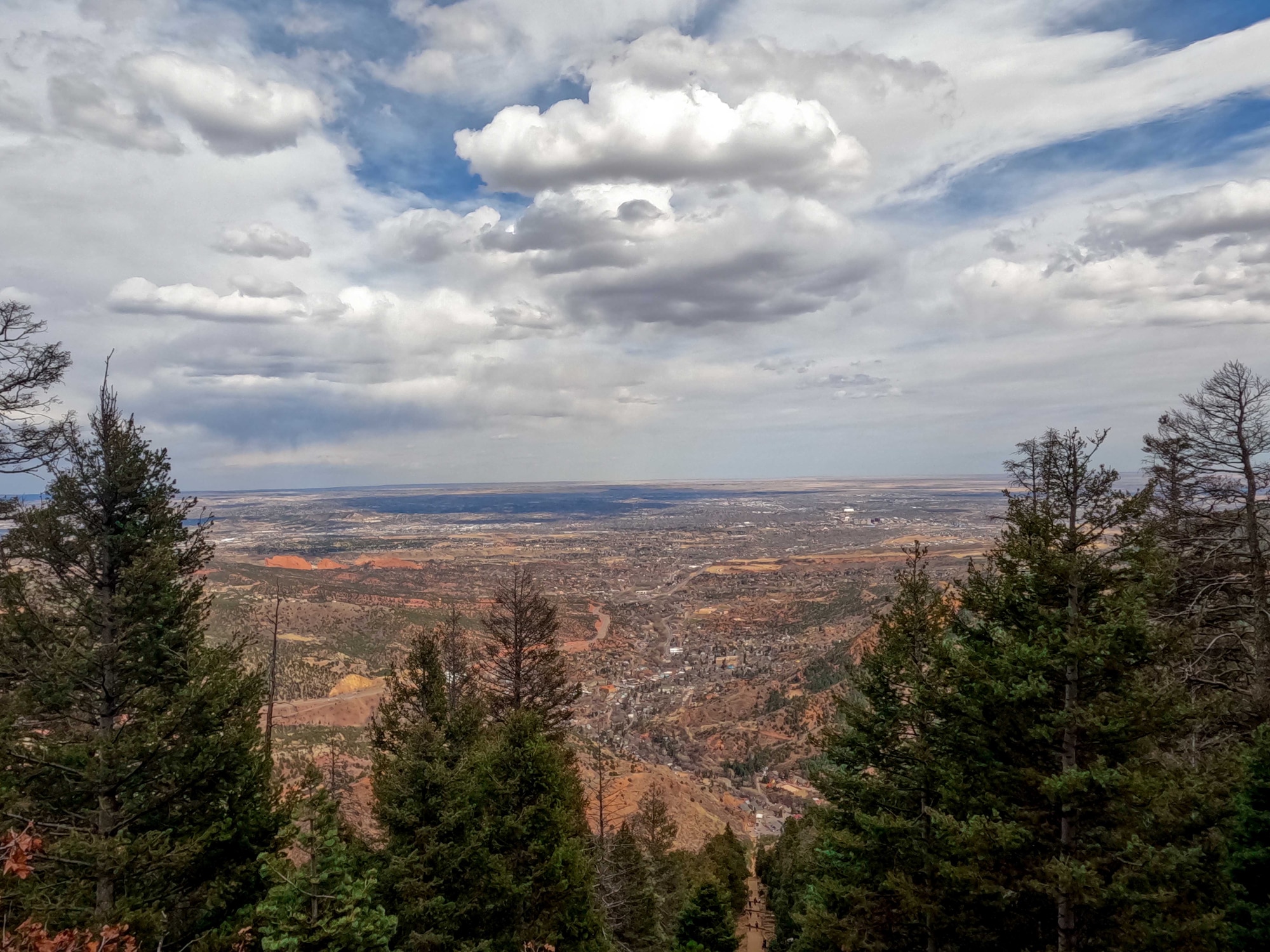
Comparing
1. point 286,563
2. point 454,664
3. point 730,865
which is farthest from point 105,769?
point 286,563

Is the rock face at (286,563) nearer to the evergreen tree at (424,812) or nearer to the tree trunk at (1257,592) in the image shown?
the evergreen tree at (424,812)

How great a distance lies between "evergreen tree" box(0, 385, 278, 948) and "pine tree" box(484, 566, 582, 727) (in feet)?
30.5

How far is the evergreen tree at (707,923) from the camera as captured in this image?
2331 cm

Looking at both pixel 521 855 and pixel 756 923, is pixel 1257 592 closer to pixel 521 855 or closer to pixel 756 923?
pixel 521 855

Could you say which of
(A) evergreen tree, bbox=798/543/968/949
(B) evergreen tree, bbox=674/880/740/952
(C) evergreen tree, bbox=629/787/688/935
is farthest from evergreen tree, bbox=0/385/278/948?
(C) evergreen tree, bbox=629/787/688/935

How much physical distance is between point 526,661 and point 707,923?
38.6 ft

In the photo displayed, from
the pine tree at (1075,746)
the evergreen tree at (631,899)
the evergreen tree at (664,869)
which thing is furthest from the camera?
the evergreen tree at (664,869)

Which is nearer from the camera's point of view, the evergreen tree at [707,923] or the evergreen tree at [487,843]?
the evergreen tree at [487,843]

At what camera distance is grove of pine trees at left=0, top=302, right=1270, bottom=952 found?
9523 millimetres

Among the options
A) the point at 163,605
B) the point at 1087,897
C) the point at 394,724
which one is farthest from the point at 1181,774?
the point at 163,605

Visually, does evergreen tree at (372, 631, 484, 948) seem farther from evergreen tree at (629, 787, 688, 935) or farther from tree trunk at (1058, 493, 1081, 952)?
evergreen tree at (629, 787, 688, 935)

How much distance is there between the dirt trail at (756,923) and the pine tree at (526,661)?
62.0 feet

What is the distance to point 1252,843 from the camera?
11211 millimetres

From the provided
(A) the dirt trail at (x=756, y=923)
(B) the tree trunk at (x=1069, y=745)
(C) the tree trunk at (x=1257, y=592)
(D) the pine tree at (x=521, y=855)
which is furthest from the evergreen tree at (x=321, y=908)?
(A) the dirt trail at (x=756, y=923)
